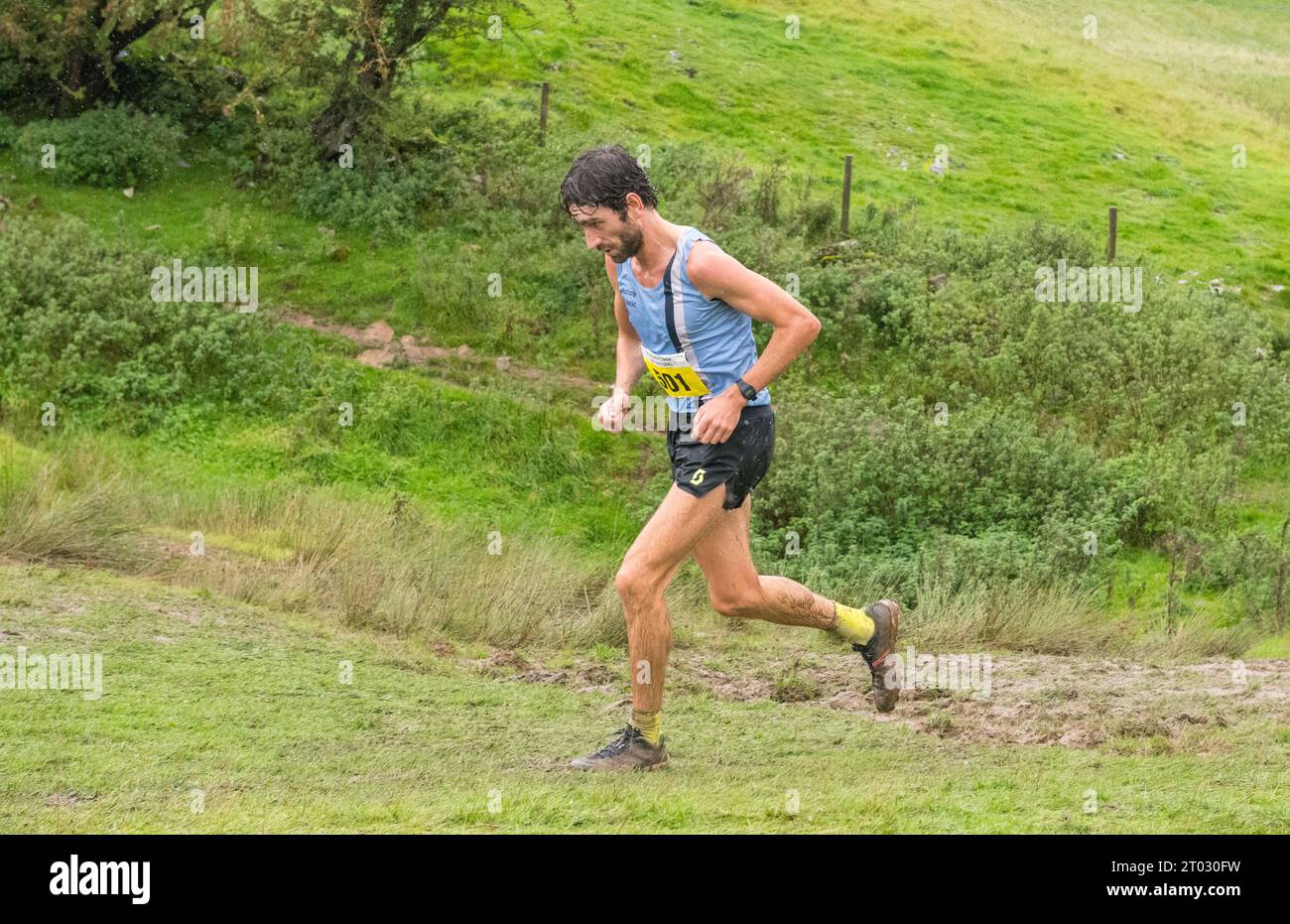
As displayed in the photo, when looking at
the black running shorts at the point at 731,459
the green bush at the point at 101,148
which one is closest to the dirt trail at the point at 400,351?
the green bush at the point at 101,148

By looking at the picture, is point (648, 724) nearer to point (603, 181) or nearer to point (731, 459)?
point (731, 459)

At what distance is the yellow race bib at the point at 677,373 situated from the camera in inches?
241

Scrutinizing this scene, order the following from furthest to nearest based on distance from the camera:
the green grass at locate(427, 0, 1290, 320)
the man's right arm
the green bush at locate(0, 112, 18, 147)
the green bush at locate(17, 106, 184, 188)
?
the green grass at locate(427, 0, 1290, 320)
the green bush at locate(0, 112, 18, 147)
the green bush at locate(17, 106, 184, 188)
the man's right arm

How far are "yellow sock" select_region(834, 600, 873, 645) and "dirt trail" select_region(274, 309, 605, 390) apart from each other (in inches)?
400

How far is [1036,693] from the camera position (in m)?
8.03

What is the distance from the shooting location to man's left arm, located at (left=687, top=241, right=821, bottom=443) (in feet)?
19.1

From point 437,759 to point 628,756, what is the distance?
849mm

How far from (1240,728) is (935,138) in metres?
24.9

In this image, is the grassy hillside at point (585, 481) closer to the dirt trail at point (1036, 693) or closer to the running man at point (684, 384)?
the dirt trail at point (1036, 693)

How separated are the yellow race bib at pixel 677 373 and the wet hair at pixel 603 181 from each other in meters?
0.62

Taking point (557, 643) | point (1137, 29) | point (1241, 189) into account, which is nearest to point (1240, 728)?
point (557, 643)

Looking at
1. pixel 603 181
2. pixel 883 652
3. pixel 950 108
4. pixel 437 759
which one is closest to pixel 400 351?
pixel 883 652

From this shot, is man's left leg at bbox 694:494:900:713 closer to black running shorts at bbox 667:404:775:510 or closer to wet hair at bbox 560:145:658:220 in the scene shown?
black running shorts at bbox 667:404:775:510

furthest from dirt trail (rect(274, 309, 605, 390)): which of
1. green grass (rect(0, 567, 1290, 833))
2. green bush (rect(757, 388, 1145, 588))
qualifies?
green grass (rect(0, 567, 1290, 833))
